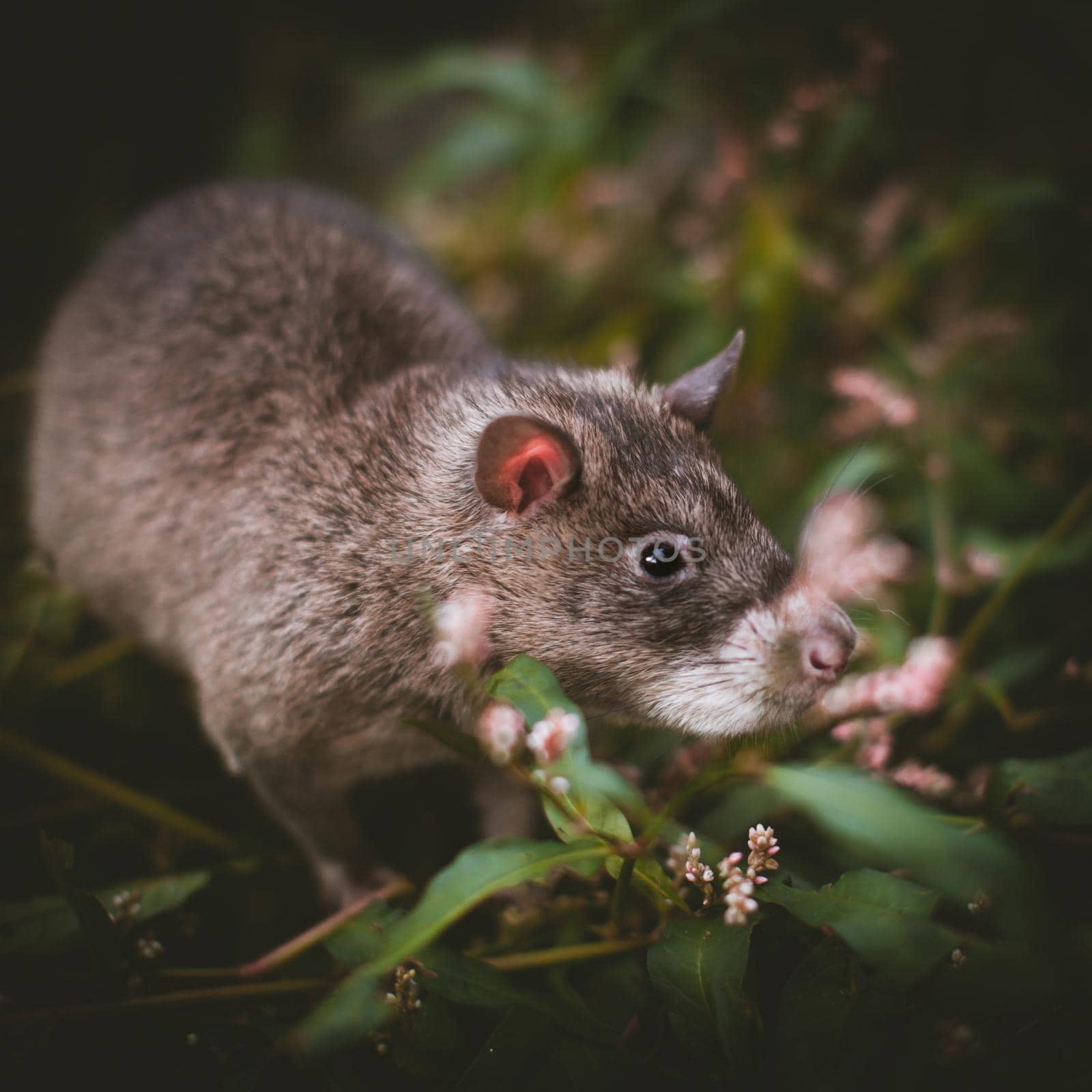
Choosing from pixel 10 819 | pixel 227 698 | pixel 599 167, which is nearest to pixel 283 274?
pixel 227 698

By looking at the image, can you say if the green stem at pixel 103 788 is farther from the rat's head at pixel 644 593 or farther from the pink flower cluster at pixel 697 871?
the pink flower cluster at pixel 697 871

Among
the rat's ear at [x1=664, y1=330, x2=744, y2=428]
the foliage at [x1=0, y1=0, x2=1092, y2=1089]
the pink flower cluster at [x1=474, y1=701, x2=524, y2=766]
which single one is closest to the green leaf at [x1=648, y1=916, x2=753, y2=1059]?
the foliage at [x1=0, y1=0, x2=1092, y2=1089]

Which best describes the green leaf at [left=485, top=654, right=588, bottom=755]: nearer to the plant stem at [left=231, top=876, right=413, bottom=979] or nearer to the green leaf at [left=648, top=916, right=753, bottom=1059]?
the green leaf at [left=648, top=916, right=753, bottom=1059]

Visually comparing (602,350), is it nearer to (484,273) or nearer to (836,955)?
(484,273)

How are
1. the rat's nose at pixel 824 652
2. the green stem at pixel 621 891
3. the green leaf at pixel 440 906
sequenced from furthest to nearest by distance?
the rat's nose at pixel 824 652 < the green stem at pixel 621 891 < the green leaf at pixel 440 906

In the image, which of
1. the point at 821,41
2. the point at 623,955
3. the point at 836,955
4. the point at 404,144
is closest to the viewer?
the point at 836,955

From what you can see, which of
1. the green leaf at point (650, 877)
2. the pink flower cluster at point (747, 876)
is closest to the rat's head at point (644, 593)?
the pink flower cluster at point (747, 876)

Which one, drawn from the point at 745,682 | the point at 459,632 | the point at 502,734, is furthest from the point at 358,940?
the point at 745,682
